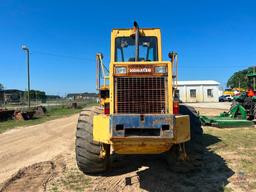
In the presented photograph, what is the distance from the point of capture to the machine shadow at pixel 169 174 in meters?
5.25

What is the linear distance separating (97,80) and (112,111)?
110 cm

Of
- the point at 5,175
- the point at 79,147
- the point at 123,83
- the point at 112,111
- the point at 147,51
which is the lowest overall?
the point at 5,175

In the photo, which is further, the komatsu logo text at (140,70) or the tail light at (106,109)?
the tail light at (106,109)

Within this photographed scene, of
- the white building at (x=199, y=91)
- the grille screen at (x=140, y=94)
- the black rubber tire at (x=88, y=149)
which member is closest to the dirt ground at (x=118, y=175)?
the black rubber tire at (x=88, y=149)

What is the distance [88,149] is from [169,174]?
1769mm

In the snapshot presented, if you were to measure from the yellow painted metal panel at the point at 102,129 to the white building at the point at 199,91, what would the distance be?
46605 millimetres

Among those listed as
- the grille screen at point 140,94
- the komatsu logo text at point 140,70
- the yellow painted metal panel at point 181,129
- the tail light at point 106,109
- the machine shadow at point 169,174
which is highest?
the komatsu logo text at point 140,70

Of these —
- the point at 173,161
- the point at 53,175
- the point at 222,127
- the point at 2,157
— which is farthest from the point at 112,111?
the point at 222,127

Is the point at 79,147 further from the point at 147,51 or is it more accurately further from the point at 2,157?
the point at 2,157

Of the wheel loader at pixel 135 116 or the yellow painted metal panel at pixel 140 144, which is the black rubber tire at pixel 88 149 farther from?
the yellow painted metal panel at pixel 140 144

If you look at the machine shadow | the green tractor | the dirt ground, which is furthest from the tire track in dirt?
the green tractor

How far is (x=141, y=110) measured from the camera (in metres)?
4.85

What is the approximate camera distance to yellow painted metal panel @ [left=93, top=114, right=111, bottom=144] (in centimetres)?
458

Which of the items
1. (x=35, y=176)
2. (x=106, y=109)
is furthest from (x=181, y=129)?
(x=35, y=176)
